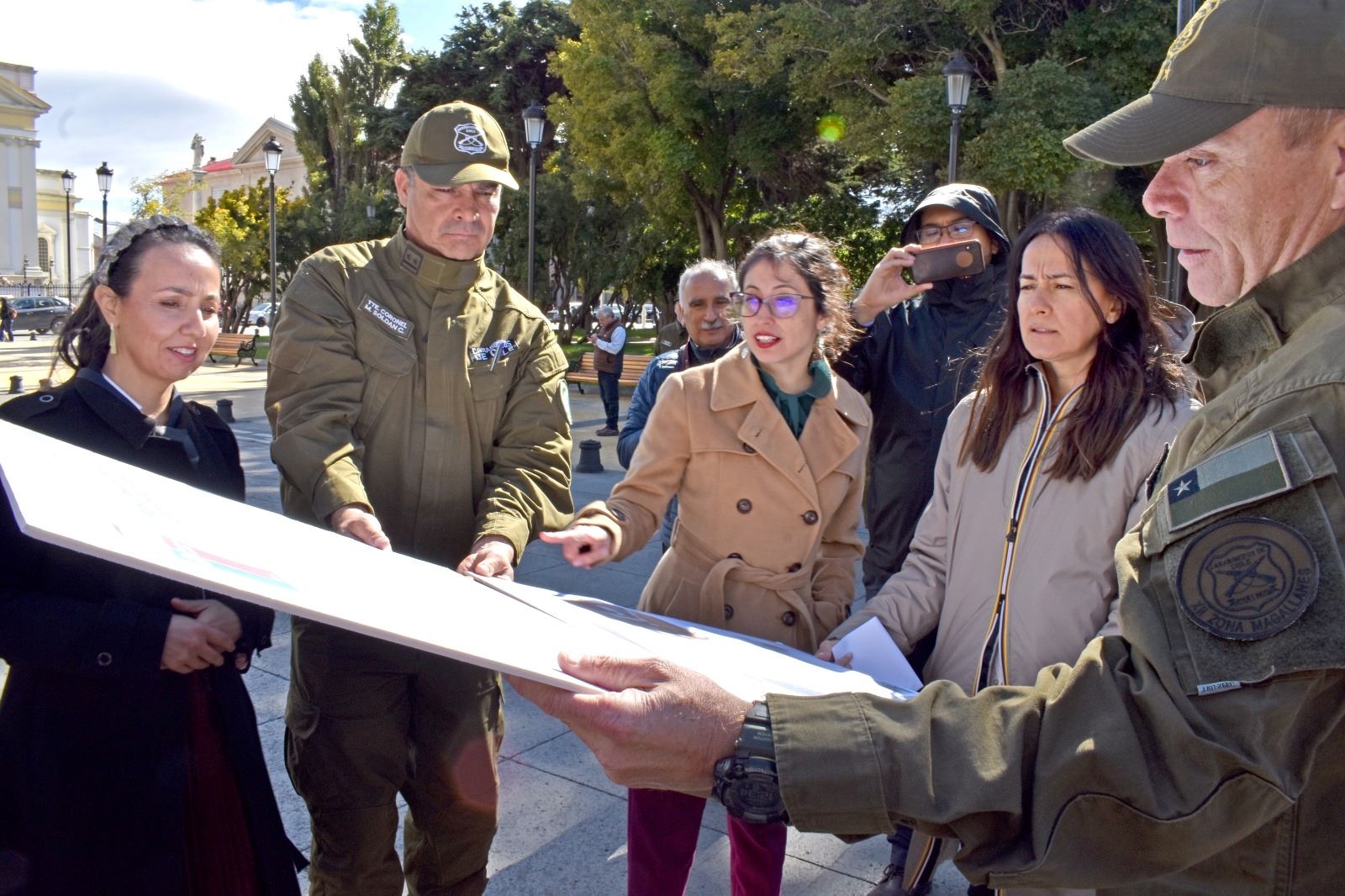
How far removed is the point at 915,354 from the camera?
11.5 ft

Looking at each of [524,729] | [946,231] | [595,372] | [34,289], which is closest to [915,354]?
[946,231]

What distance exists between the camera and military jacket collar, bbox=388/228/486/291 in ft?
9.32

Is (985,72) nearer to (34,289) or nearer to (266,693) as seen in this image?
(266,693)

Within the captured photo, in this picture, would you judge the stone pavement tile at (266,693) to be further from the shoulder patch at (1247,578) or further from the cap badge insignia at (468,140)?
the shoulder patch at (1247,578)

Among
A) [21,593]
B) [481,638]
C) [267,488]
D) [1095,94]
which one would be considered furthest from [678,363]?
[1095,94]

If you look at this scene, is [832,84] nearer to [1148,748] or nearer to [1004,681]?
[1004,681]

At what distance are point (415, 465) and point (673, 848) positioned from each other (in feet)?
4.06

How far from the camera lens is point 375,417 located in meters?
2.79

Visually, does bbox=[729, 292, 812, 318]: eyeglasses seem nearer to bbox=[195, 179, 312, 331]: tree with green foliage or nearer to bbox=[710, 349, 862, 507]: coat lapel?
bbox=[710, 349, 862, 507]: coat lapel

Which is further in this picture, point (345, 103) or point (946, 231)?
point (345, 103)

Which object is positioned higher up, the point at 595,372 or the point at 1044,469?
the point at 1044,469

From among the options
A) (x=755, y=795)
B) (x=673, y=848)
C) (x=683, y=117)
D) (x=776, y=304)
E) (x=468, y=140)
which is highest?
(x=683, y=117)

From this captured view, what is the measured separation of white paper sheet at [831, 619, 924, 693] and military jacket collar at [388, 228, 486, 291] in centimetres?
144

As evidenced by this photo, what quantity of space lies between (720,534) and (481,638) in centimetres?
159
